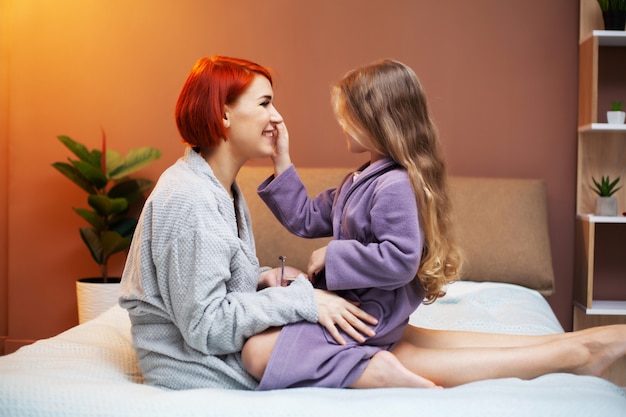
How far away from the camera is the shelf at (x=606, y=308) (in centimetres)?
297

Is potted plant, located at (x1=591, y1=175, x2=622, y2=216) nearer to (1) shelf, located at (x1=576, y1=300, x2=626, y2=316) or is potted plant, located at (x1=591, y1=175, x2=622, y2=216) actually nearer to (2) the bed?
(1) shelf, located at (x1=576, y1=300, x2=626, y2=316)

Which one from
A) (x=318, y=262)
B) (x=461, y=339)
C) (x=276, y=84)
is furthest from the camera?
(x=276, y=84)

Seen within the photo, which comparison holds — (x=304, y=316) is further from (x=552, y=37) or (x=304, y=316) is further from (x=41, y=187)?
(x=41, y=187)

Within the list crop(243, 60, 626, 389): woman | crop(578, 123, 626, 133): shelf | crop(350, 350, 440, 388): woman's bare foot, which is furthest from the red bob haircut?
crop(578, 123, 626, 133): shelf

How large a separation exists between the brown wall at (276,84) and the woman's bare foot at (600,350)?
1.70 m

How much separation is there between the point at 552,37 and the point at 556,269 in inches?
40.2

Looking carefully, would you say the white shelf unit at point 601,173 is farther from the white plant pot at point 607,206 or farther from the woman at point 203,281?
the woman at point 203,281

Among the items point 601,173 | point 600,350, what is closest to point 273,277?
point 600,350

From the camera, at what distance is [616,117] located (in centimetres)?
304

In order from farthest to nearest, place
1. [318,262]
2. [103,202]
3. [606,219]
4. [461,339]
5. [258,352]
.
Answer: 1. [103,202]
2. [606,219]
3. [461,339]
4. [318,262]
5. [258,352]

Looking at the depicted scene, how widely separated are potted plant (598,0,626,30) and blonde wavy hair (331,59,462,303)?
5.67 ft

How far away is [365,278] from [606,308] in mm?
1826

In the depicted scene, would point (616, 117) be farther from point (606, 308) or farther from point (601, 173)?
point (606, 308)

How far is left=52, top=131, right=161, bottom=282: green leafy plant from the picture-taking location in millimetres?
3256
